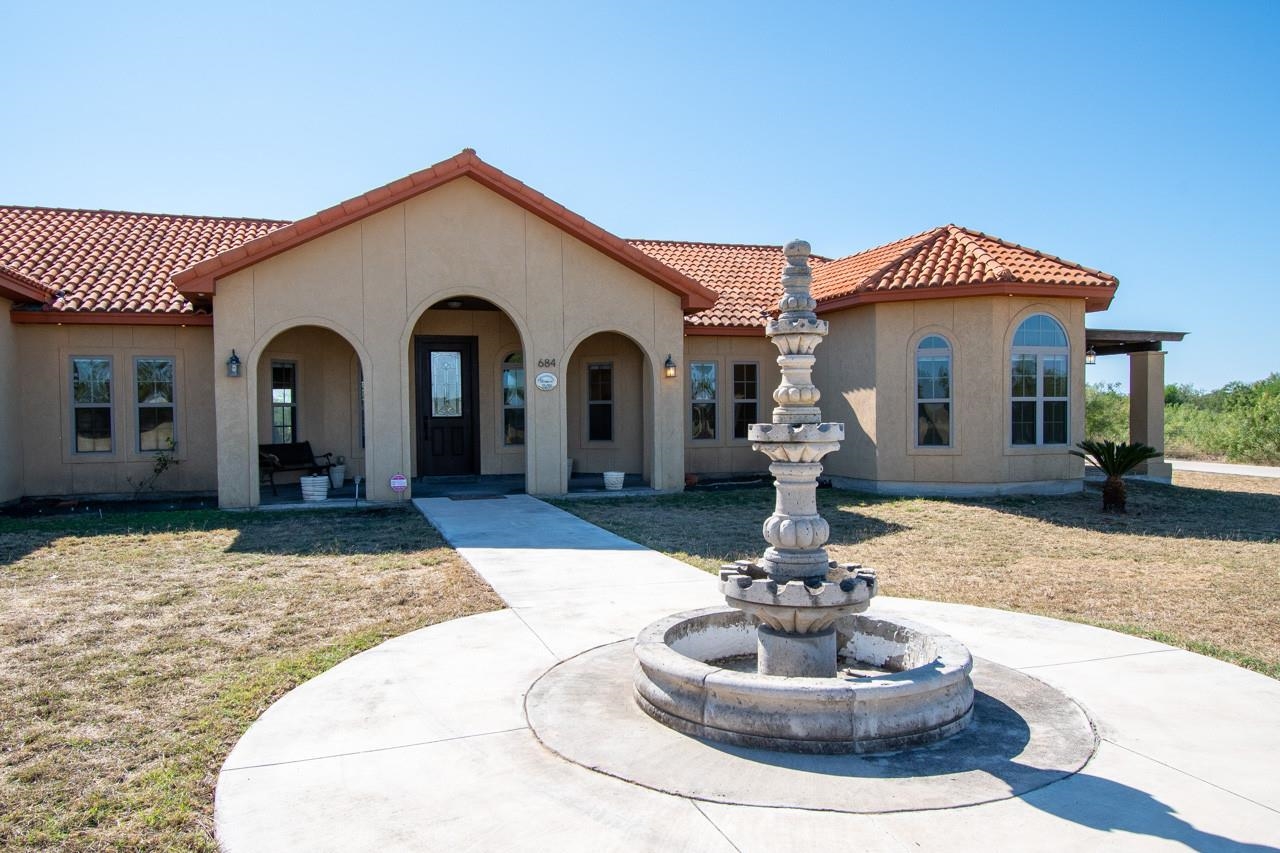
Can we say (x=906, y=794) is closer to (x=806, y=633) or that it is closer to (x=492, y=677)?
(x=806, y=633)

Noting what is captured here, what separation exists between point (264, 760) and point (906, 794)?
294 cm

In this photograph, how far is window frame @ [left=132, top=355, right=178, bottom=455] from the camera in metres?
14.3

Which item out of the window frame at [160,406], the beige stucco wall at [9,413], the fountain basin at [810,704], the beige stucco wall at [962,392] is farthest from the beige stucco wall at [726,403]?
the fountain basin at [810,704]

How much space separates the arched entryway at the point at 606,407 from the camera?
17.2m

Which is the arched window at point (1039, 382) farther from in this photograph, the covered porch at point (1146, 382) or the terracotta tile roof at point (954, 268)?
the covered porch at point (1146, 382)

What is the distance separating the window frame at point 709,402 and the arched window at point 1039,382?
17.7ft

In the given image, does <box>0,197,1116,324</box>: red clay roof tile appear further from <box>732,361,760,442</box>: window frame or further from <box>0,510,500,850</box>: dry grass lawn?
<box>0,510,500,850</box>: dry grass lawn

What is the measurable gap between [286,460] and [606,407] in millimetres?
5985

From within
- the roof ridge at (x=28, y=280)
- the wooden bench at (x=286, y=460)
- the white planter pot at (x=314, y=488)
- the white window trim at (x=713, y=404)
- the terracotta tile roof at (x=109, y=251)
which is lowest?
the white planter pot at (x=314, y=488)

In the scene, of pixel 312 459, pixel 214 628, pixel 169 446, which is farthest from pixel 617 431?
pixel 214 628

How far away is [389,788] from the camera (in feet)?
12.6

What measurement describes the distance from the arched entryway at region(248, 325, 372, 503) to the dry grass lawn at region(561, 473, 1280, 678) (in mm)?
4975

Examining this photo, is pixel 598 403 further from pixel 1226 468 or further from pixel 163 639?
pixel 1226 468

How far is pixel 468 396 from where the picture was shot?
55.5 feet
